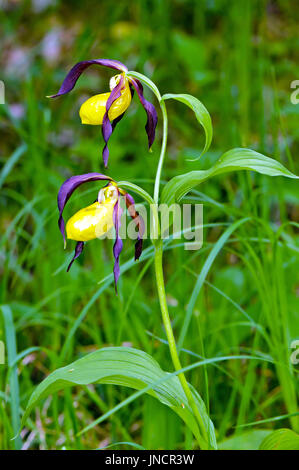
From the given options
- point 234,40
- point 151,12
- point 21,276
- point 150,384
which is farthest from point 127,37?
point 150,384

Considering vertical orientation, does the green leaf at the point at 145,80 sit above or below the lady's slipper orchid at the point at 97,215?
above

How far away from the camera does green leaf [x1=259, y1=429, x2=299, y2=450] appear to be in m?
0.60

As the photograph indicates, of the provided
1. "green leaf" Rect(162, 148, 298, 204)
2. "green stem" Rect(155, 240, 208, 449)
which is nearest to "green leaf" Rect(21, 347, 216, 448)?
"green stem" Rect(155, 240, 208, 449)

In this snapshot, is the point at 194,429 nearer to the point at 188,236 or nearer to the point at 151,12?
the point at 188,236

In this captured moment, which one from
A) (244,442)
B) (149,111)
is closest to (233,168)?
(149,111)

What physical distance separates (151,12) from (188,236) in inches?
51.3

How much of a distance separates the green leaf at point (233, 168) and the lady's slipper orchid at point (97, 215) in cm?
5

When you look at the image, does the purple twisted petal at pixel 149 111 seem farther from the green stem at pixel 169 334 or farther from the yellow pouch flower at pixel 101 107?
the green stem at pixel 169 334

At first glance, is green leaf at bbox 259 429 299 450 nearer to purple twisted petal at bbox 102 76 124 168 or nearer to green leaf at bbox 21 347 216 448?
green leaf at bbox 21 347 216 448

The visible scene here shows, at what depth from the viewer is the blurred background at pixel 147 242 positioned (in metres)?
0.81

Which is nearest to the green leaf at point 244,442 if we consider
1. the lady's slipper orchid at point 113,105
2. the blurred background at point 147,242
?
the blurred background at point 147,242

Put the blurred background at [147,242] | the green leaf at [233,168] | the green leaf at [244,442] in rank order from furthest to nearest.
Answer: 1. the blurred background at [147,242]
2. the green leaf at [244,442]
3. the green leaf at [233,168]

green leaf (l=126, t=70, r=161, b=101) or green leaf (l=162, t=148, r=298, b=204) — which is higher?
green leaf (l=126, t=70, r=161, b=101)

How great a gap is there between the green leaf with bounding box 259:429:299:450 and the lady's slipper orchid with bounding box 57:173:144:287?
0.88ft
